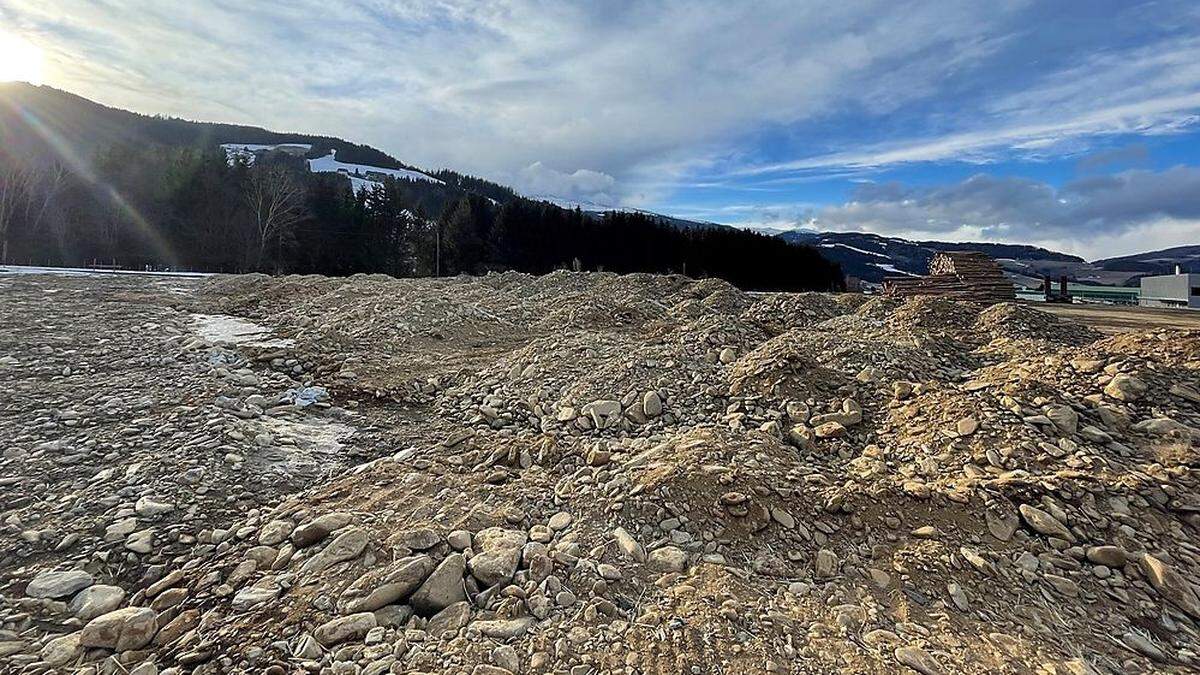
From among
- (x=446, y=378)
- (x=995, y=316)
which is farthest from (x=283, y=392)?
(x=995, y=316)

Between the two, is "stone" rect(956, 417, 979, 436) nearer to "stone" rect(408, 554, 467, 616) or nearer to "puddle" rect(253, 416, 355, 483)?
"stone" rect(408, 554, 467, 616)

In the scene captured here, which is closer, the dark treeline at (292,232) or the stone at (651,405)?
the stone at (651,405)

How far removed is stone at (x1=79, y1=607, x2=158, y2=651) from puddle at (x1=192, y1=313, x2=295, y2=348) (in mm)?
6981

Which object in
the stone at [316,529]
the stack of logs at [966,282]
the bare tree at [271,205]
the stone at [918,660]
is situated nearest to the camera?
the stone at [918,660]

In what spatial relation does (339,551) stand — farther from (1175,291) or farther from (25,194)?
(25,194)

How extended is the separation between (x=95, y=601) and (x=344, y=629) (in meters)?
1.46

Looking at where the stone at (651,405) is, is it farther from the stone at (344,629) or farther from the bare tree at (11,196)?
the bare tree at (11,196)

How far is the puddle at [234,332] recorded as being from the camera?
9211mm

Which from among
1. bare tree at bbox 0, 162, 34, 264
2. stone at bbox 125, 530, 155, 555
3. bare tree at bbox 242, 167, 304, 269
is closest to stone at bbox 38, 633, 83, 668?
stone at bbox 125, 530, 155, 555

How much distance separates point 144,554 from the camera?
326cm

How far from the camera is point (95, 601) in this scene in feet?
9.27

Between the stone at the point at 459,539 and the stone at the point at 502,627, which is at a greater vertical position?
the stone at the point at 459,539

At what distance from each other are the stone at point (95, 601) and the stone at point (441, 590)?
1.58m

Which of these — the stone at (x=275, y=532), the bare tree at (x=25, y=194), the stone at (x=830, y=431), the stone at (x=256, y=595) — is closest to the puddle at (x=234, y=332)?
the stone at (x=275, y=532)
